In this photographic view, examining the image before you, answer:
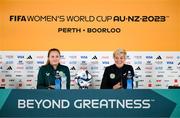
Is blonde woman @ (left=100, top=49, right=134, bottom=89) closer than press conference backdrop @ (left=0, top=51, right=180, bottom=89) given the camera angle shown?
Yes

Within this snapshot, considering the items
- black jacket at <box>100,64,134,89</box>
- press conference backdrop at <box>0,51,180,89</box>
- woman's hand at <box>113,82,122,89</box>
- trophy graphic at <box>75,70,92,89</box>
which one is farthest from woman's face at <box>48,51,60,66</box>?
press conference backdrop at <box>0,51,180,89</box>

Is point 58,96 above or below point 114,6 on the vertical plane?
below

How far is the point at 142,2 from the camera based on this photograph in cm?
565

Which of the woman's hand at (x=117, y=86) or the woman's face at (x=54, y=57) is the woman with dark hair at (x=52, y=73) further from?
the woman's hand at (x=117, y=86)

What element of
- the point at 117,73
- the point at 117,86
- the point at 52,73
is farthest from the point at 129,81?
the point at 52,73

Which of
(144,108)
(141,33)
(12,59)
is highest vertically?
(141,33)

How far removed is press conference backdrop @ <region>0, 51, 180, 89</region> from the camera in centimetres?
564

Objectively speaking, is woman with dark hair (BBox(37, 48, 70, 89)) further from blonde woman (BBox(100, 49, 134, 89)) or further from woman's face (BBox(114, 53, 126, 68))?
woman's face (BBox(114, 53, 126, 68))

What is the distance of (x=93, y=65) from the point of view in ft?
18.6

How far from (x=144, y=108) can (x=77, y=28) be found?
273cm

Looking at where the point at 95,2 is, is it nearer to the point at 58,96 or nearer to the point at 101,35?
the point at 101,35

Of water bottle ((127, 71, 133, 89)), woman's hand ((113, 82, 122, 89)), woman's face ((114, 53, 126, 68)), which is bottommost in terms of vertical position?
woman's hand ((113, 82, 122, 89))

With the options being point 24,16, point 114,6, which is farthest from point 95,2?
point 24,16

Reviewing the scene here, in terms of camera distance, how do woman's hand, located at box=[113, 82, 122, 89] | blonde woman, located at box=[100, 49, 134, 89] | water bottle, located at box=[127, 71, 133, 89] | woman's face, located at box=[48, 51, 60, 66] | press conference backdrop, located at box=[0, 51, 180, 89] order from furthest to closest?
press conference backdrop, located at box=[0, 51, 180, 89]
woman's face, located at box=[48, 51, 60, 66]
blonde woman, located at box=[100, 49, 134, 89]
woman's hand, located at box=[113, 82, 122, 89]
water bottle, located at box=[127, 71, 133, 89]
